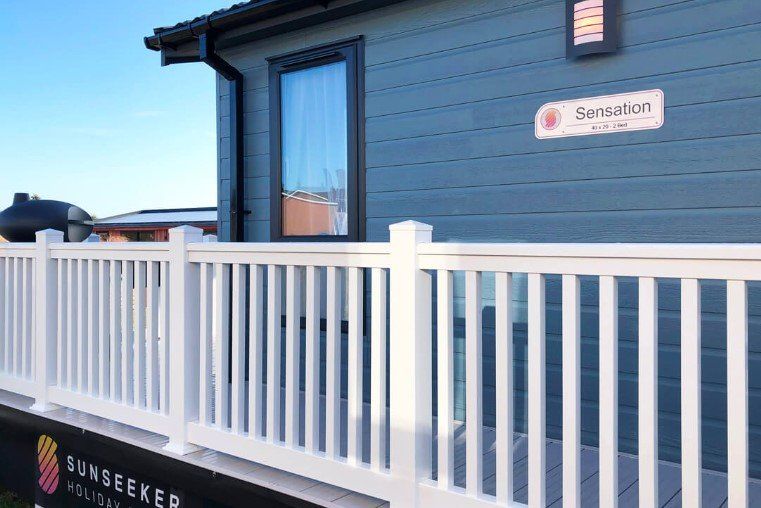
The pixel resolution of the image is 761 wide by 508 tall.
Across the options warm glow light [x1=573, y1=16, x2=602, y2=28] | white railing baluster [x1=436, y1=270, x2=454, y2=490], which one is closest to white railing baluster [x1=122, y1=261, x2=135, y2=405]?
white railing baluster [x1=436, y1=270, x2=454, y2=490]

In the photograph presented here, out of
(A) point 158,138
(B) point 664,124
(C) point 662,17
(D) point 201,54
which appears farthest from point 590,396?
(A) point 158,138

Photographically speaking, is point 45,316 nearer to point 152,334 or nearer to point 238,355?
point 152,334

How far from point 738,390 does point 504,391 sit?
642 mm

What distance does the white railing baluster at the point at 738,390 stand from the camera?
167cm

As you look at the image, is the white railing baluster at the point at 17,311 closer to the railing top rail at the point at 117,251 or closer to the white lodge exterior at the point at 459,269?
the white lodge exterior at the point at 459,269

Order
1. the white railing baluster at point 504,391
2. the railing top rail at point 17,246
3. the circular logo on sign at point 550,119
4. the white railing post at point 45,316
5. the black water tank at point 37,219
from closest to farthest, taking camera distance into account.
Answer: the white railing baluster at point 504,391, the circular logo on sign at point 550,119, the white railing post at point 45,316, the railing top rail at point 17,246, the black water tank at point 37,219

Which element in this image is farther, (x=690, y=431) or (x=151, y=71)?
(x=151, y=71)

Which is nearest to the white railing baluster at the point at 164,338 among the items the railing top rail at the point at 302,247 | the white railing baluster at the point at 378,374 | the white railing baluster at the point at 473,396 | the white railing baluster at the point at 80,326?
the railing top rail at the point at 302,247

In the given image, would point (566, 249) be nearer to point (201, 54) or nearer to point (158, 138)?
point (201, 54)

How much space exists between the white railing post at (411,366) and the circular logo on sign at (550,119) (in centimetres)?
132

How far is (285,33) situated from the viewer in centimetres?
447

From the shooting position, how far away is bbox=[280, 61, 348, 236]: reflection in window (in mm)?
4277

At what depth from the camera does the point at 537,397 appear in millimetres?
2031

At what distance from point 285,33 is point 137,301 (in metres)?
2.12
